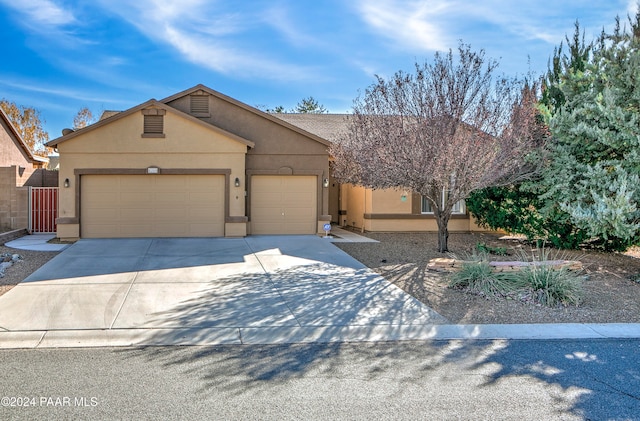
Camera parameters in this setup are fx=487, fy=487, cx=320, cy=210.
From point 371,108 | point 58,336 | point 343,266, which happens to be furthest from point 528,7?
point 58,336

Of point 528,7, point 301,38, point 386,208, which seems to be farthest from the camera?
point 386,208

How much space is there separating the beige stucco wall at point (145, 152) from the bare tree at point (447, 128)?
555 centimetres

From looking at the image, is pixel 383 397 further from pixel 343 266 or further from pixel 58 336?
pixel 343 266

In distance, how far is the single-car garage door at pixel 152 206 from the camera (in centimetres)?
1580

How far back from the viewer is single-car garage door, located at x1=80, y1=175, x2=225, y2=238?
1580 centimetres

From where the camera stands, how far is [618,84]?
1112 cm

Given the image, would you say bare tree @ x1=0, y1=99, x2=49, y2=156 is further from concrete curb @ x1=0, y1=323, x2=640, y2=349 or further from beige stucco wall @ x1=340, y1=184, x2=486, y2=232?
concrete curb @ x1=0, y1=323, x2=640, y2=349

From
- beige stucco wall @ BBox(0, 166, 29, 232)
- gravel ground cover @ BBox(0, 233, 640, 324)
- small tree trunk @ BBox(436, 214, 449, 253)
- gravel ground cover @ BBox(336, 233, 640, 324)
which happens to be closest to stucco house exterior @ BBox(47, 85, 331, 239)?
beige stucco wall @ BBox(0, 166, 29, 232)

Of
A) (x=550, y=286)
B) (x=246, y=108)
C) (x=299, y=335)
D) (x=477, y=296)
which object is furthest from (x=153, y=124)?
(x=550, y=286)

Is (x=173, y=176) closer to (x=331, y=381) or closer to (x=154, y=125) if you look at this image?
(x=154, y=125)

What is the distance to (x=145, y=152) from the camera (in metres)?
15.8

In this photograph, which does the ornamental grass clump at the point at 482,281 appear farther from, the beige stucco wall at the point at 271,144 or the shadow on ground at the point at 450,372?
the beige stucco wall at the point at 271,144

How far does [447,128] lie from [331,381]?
801 cm

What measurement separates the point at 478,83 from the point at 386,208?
7707mm
